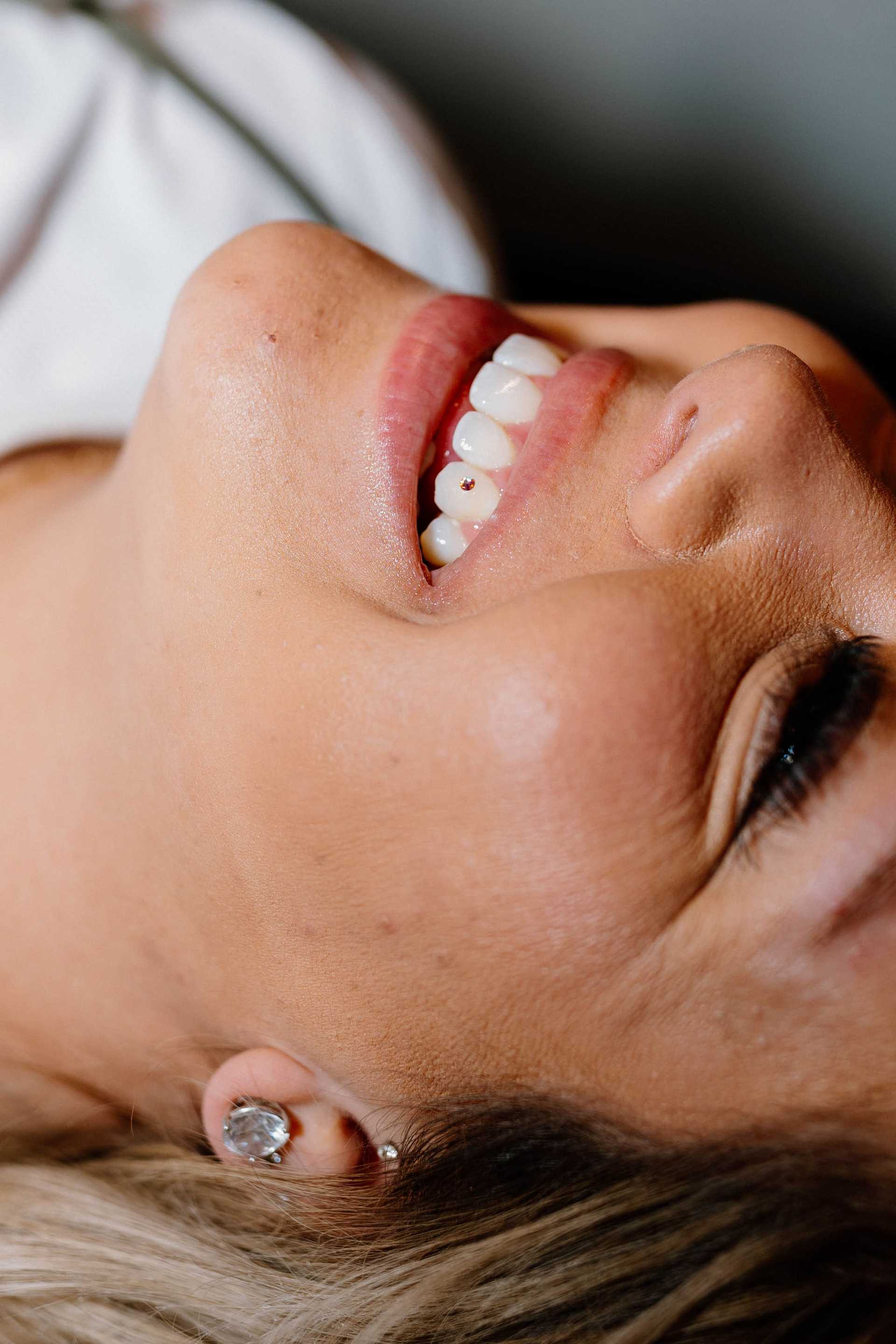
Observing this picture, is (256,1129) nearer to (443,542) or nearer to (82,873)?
(82,873)

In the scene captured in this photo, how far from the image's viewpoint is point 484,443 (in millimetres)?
915

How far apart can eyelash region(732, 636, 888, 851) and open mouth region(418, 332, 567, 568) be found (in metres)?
0.27

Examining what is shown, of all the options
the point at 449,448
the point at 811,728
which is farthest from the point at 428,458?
the point at 811,728

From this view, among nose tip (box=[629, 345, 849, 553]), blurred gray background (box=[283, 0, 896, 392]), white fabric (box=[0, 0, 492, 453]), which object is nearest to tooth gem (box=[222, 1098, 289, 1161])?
nose tip (box=[629, 345, 849, 553])

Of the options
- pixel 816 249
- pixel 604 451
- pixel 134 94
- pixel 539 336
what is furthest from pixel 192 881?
pixel 816 249

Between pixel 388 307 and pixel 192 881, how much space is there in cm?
50

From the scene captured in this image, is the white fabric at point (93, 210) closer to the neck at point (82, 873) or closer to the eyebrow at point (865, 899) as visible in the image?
the neck at point (82, 873)

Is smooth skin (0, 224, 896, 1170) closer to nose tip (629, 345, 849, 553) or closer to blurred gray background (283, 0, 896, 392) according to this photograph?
nose tip (629, 345, 849, 553)

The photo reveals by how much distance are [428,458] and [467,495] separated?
0.07 metres

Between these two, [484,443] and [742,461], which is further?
[484,443]

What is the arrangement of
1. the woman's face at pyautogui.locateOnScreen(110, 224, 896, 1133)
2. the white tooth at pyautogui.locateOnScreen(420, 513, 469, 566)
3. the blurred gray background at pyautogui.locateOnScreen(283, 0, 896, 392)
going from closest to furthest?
the woman's face at pyautogui.locateOnScreen(110, 224, 896, 1133) → the white tooth at pyautogui.locateOnScreen(420, 513, 469, 566) → the blurred gray background at pyautogui.locateOnScreen(283, 0, 896, 392)

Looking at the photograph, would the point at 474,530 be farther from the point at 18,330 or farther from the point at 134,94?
the point at 134,94

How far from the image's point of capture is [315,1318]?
2.82ft

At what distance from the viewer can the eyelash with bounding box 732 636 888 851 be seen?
79 centimetres
